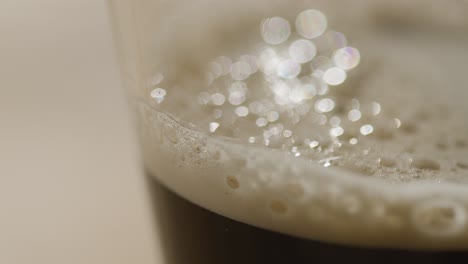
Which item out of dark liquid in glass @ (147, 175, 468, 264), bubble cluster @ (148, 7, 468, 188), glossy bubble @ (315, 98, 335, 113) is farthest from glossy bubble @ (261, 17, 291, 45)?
dark liquid in glass @ (147, 175, 468, 264)

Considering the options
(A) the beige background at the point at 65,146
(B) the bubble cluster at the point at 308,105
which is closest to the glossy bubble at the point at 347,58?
(B) the bubble cluster at the point at 308,105

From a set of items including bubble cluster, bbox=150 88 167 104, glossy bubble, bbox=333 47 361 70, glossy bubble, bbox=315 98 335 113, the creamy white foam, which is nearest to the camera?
the creamy white foam

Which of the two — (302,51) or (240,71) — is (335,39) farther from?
(240,71)

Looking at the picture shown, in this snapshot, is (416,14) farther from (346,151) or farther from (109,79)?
(109,79)

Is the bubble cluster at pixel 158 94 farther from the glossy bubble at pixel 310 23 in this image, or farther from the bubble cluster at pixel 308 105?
the glossy bubble at pixel 310 23

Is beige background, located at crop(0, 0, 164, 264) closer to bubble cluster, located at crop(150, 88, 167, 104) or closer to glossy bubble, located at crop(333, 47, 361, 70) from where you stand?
bubble cluster, located at crop(150, 88, 167, 104)

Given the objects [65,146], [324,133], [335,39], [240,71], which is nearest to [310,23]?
[335,39]

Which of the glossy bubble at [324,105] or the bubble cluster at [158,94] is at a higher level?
the bubble cluster at [158,94]

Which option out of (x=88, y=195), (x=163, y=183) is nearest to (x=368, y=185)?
(x=163, y=183)
